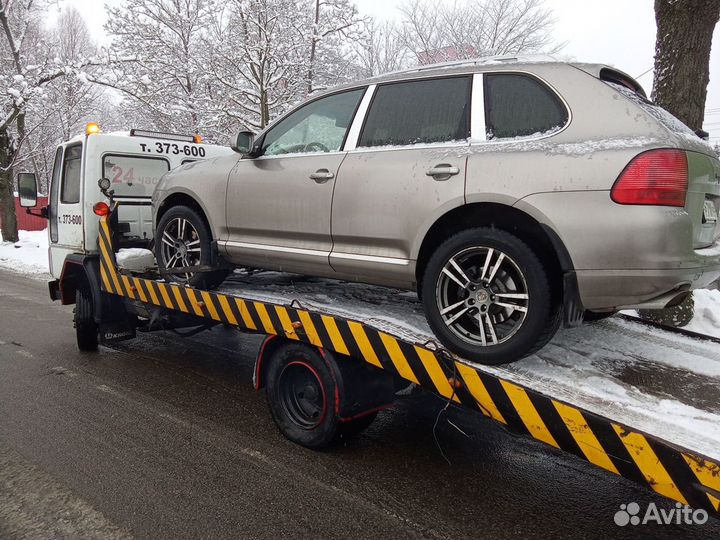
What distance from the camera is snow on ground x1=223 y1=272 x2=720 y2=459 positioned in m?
2.15

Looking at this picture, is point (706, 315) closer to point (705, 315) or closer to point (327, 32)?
point (705, 315)

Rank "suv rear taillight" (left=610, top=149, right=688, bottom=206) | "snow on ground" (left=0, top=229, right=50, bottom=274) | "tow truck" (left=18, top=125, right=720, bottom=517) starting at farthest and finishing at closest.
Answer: "snow on ground" (left=0, top=229, right=50, bottom=274)
"suv rear taillight" (left=610, top=149, right=688, bottom=206)
"tow truck" (left=18, top=125, right=720, bottom=517)

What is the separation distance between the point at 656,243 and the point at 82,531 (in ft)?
9.87

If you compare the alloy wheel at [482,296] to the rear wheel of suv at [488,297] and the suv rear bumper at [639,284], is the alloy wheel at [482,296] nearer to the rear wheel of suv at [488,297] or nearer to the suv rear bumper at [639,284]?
the rear wheel of suv at [488,297]

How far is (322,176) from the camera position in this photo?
3344 millimetres

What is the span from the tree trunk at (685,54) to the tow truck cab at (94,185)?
204 inches

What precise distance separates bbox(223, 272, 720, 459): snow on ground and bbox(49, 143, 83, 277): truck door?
8.18ft

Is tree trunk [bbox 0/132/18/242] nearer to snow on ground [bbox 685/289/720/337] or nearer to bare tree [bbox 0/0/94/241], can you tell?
bare tree [bbox 0/0/94/241]

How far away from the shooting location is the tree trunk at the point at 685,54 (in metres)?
4.88

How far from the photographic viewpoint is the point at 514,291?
2.67 meters

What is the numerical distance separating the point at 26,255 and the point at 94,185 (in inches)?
482

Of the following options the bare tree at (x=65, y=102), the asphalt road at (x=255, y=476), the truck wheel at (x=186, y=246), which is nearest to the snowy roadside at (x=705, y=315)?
the asphalt road at (x=255, y=476)

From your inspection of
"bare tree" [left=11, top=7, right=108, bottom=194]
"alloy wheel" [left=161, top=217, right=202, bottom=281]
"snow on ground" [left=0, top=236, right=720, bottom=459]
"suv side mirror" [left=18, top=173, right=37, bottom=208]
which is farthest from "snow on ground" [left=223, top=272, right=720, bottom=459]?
"bare tree" [left=11, top=7, right=108, bottom=194]

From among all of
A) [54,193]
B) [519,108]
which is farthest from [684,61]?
[54,193]
